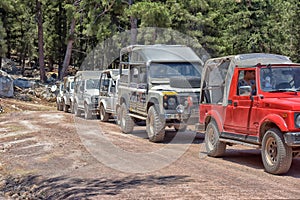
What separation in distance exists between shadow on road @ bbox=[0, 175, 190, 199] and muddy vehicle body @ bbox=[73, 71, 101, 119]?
1376 centimetres

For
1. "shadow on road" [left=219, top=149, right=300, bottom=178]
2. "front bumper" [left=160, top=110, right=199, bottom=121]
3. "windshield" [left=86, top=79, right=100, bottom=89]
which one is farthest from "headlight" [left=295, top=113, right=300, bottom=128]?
"windshield" [left=86, top=79, right=100, bottom=89]

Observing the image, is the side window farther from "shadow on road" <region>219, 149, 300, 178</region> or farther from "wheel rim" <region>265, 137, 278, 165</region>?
"shadow on road" <region>219, 149, 300, 178</region>

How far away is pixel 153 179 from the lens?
938cm

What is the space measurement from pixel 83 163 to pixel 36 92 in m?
29.4

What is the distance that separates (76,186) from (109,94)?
1224 centimetres

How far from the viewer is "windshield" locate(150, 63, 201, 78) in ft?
51.4

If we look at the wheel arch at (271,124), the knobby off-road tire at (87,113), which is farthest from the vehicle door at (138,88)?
the knobby off-road tire at (87,113)

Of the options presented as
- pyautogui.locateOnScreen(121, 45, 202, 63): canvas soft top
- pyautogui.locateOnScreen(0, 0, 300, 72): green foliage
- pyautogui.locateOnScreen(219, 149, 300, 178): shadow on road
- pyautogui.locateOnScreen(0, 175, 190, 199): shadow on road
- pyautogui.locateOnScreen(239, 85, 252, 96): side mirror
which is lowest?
pyautogui.locateOnScreen(0, 175, 190, 199): shadow on road

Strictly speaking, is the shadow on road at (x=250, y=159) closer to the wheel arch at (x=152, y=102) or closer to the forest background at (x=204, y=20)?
the wheel arch at (x=152, y=102)

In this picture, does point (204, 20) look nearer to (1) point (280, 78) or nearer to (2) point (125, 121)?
(2) point (125, 121)

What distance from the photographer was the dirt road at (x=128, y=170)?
8.34 meters

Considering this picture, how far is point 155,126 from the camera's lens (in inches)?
575

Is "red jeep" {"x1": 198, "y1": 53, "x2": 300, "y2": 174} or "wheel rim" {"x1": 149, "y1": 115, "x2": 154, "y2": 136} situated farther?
"wheel rim" {"x1": 149, "y1": 115, "x2": 154, "y2": 136}

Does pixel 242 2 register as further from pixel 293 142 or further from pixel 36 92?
pixel 293 142
